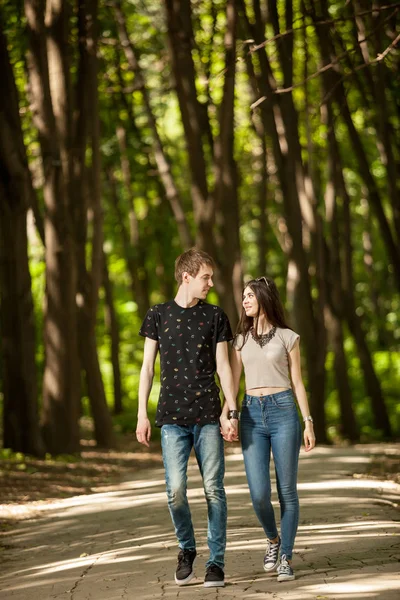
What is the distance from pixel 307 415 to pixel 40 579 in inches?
90.6

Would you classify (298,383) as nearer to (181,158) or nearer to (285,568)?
(285,568)

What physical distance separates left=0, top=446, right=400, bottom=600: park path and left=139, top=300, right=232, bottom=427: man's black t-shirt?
1.10 m

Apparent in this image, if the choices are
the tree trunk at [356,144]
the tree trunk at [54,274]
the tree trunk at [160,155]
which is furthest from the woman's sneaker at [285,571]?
the tree trunk at [160,155]

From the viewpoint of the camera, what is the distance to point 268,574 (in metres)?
Result: 7.21

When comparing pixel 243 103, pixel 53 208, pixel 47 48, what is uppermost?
pixel 243 103

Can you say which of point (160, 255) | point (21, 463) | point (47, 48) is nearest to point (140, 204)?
point (160, 255)

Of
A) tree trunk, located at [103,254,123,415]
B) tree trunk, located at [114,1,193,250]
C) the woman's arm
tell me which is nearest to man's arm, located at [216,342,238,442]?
the woman's arm

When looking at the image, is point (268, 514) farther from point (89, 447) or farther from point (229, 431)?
point (89, 447)

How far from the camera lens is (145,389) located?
283 inches

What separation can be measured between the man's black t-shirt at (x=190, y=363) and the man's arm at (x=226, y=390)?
40 mm

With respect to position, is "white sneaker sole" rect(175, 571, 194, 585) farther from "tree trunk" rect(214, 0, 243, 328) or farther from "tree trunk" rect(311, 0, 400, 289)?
"tree trunk" rect(311, 0, 400, 289)

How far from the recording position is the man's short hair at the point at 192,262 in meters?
7.11

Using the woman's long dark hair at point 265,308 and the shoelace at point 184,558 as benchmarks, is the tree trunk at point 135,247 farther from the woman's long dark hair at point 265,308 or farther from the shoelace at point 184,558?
the shoelace at point 184,558

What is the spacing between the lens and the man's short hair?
280 inches
